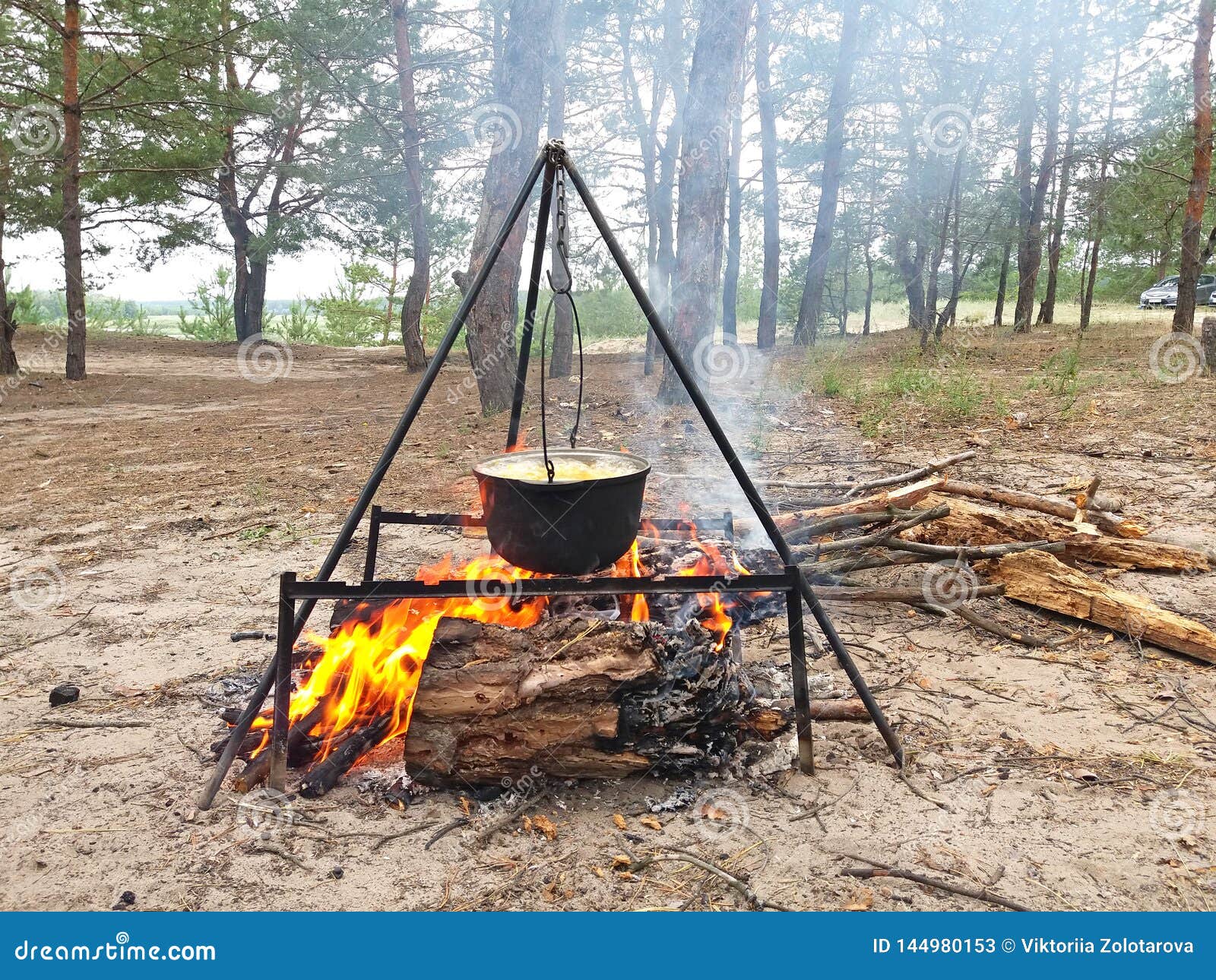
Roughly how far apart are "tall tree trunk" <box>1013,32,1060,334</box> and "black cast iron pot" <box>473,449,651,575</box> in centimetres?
1775

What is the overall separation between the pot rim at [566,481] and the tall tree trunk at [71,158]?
13.3 meters

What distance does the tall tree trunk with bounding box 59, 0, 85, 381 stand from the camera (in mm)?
12195

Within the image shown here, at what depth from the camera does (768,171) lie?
69.1 ft

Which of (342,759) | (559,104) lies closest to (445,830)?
(342,759)

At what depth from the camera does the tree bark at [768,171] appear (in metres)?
20.4

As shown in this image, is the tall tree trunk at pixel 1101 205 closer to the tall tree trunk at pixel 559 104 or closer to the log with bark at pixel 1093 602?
the tall tree trunk at pixel 559 104

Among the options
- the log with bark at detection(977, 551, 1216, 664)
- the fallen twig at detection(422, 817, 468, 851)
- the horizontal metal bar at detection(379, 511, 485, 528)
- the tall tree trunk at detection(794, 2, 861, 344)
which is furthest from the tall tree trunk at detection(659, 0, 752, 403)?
the tall tree trunk at detection(794, 2, 861, 344)

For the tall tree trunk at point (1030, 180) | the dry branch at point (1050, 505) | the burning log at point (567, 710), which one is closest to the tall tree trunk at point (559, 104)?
the tall tree trunk at point (1030, 180)

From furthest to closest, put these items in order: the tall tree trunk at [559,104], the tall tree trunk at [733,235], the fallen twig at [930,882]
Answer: the tall tree trunk at [733,235] < the tall tree trunk at [559,104] < the fallen twig at [930,882]

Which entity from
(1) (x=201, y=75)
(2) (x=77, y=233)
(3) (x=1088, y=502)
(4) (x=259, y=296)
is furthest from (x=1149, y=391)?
(4) (x=259, y=296)

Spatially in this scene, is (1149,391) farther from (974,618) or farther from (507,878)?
(507,878)

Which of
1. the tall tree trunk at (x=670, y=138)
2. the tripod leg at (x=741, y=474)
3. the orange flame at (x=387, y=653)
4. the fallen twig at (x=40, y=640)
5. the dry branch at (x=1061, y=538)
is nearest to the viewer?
the tripod leg at (x=741, y=474)

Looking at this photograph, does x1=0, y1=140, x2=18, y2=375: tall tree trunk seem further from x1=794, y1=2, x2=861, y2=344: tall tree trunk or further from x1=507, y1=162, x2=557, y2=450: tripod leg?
x1=794, y1=2, x2=861, y2=344: tall tree trunk

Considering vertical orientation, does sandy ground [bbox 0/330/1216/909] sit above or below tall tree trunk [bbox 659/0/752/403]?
below
